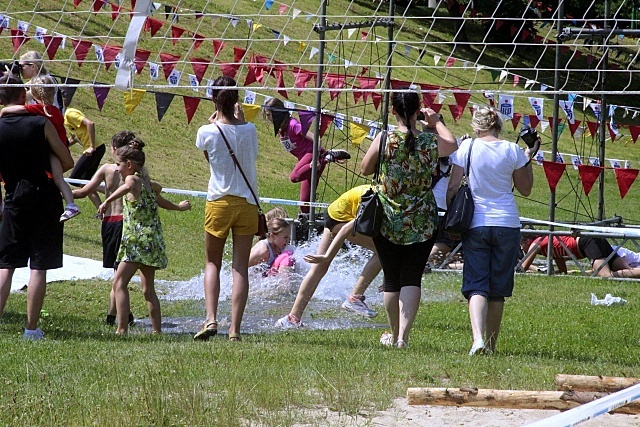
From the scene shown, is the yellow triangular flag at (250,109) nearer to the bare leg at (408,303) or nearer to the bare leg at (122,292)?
the bare leg at (122,292)

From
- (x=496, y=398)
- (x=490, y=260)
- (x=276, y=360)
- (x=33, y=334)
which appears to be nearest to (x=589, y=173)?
(x=490, y=260)

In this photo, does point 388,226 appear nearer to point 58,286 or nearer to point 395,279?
point 395,279

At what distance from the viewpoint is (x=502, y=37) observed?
107 feet

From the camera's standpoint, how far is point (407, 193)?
666 centimetres

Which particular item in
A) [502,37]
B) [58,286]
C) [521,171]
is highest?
[502,37]

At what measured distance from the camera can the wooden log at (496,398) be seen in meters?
4.92

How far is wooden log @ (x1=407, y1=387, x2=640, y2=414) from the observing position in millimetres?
4921

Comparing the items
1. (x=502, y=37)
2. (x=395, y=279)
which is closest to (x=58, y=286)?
(x=395, y=279)

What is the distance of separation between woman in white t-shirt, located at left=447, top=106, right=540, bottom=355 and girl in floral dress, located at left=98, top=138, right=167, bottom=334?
7.75ft

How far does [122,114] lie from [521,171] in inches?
701

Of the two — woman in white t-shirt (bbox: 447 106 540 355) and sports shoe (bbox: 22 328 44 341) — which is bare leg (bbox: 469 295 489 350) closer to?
woman in white t-shirt (bbox: 447 106 540 355)

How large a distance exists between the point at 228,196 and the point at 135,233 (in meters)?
0.93

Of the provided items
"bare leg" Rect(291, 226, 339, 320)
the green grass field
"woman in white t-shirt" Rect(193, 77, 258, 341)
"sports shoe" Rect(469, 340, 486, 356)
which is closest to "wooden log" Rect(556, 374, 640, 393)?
the green grass field

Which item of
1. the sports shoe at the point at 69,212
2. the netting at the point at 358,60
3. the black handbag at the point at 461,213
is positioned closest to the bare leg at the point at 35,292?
the sports shoe at the point at 69,212
